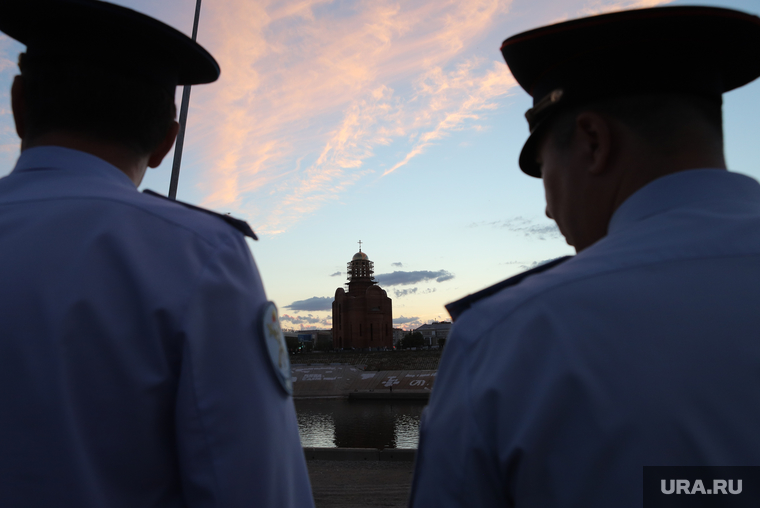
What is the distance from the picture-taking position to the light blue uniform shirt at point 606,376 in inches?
30.8

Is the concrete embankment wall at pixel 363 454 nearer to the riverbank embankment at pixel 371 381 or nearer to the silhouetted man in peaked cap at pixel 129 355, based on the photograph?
the silhouetted man in peaked cap at pixel 129 355

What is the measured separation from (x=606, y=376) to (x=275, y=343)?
2.59 ft

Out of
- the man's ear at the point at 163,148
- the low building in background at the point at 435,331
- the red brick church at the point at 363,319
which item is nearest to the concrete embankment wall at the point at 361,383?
the red brick church at the point at 363,319

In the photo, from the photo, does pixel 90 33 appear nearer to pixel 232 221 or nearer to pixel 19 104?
pixel 19 104

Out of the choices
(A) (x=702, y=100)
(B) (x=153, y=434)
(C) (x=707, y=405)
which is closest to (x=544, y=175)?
(A) (x=702, y=100)

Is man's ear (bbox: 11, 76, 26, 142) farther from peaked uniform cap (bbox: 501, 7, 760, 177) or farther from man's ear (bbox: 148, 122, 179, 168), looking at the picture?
peaked uniform cap (bbox: 501, 7, 760, 177)

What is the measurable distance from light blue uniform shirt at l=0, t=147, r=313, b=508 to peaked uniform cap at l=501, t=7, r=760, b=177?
1.08 metres

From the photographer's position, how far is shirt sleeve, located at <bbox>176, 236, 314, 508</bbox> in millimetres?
1029

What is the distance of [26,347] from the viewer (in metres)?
1.01

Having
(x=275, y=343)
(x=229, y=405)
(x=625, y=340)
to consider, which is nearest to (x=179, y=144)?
(x=275, y=343)

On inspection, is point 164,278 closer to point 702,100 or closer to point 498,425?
point 498,425

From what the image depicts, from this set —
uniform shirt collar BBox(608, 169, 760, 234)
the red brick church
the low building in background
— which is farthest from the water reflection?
the low building in background

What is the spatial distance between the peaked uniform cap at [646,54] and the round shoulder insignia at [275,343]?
37.3 inches

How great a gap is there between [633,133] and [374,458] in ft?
29.5
